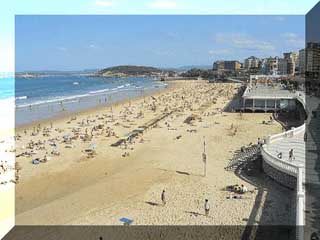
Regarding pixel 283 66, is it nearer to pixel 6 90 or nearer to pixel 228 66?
pixel 228 66

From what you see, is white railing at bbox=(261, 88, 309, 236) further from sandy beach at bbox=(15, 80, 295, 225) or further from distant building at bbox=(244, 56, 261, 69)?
distant building at bbox=(244, 56, 261, 69)

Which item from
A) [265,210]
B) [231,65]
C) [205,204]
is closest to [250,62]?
[231,65]

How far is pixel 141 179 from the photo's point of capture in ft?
51.4

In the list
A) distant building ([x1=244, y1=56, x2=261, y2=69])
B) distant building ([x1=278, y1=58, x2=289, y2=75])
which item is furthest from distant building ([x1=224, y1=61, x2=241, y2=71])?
distant building ([x1=278, y1=58, x2=289, y2=75])

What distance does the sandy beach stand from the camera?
11820mm

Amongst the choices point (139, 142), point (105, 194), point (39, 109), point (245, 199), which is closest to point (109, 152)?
point (139, 142)

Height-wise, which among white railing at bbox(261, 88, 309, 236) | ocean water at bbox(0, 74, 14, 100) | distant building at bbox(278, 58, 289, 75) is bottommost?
white railing at bbox(261, 88, 309, 236)

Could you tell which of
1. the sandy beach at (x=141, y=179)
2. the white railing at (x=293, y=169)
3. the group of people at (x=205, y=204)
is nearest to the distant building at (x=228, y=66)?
the sandy beach at (x=141, y=179)

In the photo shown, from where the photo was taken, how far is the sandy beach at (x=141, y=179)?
11820 millimetres

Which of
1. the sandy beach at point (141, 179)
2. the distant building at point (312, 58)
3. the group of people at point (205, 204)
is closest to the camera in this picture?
the group of people at point (205, 204)

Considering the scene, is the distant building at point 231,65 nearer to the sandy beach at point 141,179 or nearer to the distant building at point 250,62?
the distant building at point 250,62

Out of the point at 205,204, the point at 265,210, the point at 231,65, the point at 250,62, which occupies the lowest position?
the point at 265,210

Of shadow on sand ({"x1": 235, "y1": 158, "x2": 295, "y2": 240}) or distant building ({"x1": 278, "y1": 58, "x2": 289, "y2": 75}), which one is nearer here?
shadow on sand ({"x1": 235, "y1": 158, "x2": 295, "y2": 240})

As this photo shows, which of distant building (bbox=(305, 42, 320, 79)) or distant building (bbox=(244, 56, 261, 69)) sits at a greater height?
distant building (bbox=(244, 56, 261, 69))
